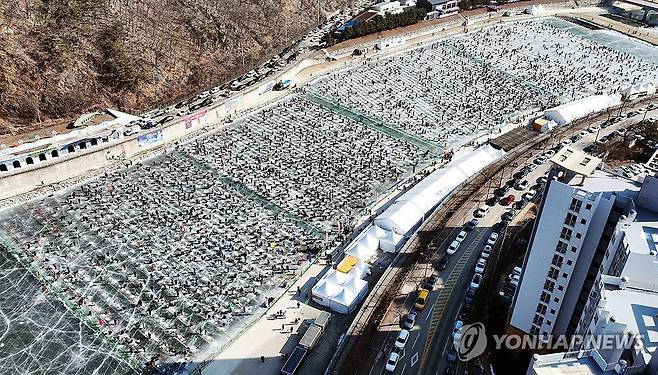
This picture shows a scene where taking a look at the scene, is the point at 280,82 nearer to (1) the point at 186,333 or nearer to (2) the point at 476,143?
(2) the point at 476,143

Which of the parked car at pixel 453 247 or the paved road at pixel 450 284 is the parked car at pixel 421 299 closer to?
the paved road at pixel 450 284

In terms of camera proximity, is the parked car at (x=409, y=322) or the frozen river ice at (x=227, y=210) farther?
the frozen river ice at (x=227, y=210)

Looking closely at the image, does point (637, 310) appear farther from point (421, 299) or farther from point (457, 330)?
point (421, 299)

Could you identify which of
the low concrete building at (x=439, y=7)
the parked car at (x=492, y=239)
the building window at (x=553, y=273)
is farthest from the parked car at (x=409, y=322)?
the low concrete building at (x=439, y=7)

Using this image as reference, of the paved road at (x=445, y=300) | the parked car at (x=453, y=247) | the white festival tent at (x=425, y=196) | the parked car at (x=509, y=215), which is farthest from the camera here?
the parked car at (x=509, y=215)

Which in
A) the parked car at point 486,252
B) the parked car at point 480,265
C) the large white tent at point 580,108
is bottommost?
the parked car at point 480,265

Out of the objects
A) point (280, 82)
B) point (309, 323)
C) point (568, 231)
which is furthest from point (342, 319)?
point (280, 82)

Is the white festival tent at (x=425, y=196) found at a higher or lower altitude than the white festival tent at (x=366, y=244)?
higher
